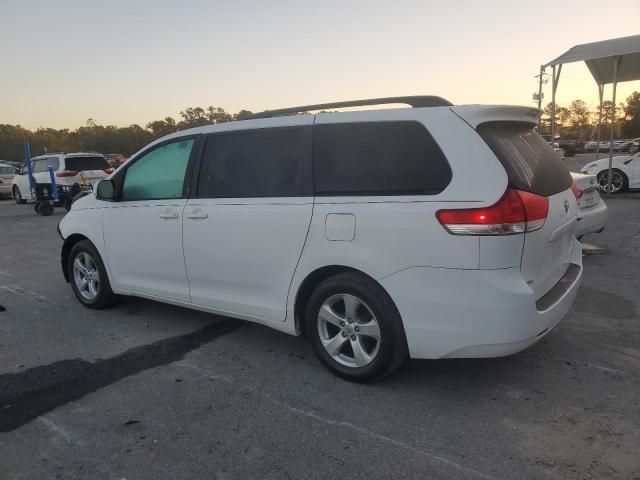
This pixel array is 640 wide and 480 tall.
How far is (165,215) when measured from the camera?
4.29 m

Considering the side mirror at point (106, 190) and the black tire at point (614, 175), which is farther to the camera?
the black tire at point (614, 175)

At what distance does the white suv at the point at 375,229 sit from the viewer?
2875 millimetres

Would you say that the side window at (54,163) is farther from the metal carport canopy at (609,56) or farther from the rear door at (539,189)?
the rear door at (539,189)

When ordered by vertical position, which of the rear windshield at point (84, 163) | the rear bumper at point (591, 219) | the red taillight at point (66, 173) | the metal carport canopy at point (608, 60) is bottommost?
the rear bumper at point (591, 219)

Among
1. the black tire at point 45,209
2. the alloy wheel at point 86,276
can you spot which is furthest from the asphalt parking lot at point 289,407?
the black tire at point 45,209

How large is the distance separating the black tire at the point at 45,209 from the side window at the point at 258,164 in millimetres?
12968

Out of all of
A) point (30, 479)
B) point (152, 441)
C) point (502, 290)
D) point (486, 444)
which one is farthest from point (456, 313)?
point (30, 479)

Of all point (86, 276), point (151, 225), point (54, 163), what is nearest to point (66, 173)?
point (54, 163)

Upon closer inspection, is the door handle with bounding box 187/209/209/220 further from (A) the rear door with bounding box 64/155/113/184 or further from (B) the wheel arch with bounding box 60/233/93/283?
(A) the rear door with bounding box 64/155/113/184

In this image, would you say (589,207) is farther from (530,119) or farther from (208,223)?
(208,223)

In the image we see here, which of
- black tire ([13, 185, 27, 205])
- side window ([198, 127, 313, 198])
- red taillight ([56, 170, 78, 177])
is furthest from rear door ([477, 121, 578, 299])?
black tire ([13, 185, 27, 205])

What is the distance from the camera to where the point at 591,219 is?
6.52 metres

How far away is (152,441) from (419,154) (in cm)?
222

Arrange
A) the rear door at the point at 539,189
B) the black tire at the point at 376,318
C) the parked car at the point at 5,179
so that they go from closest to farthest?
the rear door at the point at 539,189
the black tire at the point at 376,318
the parked car at the point at 5,179
